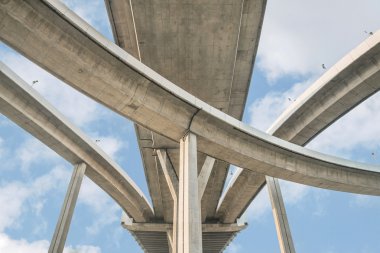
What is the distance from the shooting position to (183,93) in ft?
49.0

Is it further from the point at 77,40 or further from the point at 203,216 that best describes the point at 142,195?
the point at 77,40

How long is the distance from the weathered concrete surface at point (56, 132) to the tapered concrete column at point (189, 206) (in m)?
10.1

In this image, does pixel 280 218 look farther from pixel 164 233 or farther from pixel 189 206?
pixel 164 233

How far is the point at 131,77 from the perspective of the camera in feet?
46.2

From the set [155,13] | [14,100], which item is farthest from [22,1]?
[14,100]

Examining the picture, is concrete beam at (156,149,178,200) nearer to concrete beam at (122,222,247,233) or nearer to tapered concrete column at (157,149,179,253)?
tapered concrete column at (157,149,179,253)

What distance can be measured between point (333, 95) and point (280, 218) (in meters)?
10.3

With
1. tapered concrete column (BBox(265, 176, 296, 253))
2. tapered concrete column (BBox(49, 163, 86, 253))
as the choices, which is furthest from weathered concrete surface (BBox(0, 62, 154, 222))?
tapered concrete column (BBox(265, 176, 296, 253))

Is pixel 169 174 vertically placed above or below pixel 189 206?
above

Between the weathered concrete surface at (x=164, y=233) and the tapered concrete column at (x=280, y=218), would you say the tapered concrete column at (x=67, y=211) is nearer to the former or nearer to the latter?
the tapered concrete column at (x=280, y=218)

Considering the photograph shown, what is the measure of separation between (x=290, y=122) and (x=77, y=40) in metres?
15.1

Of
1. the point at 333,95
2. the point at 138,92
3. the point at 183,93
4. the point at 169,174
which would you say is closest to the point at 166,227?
the point at 169,174

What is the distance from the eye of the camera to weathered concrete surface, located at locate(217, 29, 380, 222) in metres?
17.7

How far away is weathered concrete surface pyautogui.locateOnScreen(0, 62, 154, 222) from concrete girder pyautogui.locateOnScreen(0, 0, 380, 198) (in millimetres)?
7469
